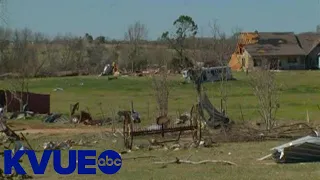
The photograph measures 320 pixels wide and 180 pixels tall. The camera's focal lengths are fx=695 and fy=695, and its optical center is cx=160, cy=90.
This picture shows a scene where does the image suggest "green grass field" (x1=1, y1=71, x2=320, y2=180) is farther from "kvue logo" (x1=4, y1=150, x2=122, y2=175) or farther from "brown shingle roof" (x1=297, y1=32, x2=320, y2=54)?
"brown shingle roof" (x1=297, y1=32, x2=320, y2=54)

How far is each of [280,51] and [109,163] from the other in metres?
74.9

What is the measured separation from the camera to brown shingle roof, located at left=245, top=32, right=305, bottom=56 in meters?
88.0

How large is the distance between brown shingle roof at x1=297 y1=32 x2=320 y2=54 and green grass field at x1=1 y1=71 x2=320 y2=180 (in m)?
21.9

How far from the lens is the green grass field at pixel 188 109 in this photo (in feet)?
46.0

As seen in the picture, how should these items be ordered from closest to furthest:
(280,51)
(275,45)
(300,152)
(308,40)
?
(300,152) → (280,51) → (275,45) → (308,40)

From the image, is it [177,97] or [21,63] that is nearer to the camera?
[177,97]

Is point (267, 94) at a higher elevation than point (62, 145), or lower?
higher

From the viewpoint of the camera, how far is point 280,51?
89.1 meters

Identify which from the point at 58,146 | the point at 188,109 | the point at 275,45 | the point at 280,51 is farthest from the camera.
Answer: the point at 275,45

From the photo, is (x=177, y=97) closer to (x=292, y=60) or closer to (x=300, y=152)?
(x=300, y=152)

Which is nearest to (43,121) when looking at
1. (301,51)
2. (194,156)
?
(194,156)

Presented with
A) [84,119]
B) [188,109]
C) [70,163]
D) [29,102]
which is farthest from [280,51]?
[70,163]

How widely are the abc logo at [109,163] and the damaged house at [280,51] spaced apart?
6824cm

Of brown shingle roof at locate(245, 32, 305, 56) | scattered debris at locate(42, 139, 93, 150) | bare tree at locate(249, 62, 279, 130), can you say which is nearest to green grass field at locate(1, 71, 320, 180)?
scattered debris at locate(42, 139, 93, 150)
